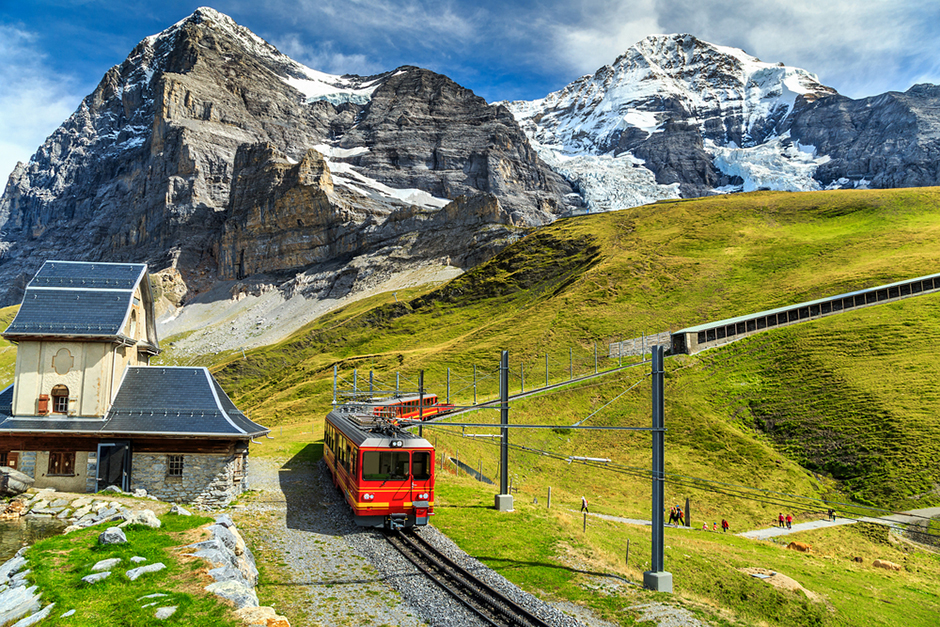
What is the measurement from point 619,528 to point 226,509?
18213mm

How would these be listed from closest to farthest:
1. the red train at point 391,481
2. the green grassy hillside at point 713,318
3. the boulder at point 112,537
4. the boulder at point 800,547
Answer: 1. the boulder at point 112,537
2. the red train at point 391,481
3. the boulder at point 800,547
4. the green grassy hillside at point 713,318

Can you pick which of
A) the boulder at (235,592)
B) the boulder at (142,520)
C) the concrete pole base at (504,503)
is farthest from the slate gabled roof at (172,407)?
the boulder at (235,592)

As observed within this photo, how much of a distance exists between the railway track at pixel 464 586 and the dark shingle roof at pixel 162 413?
11.0 m

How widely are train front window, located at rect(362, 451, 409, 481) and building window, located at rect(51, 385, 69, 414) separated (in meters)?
15.9

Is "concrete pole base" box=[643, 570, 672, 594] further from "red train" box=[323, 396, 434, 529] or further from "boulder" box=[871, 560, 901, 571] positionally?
"boulder" box=[871, 560, 901, 571]

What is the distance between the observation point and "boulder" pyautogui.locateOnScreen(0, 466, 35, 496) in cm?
2497

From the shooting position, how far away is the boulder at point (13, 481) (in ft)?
81.9

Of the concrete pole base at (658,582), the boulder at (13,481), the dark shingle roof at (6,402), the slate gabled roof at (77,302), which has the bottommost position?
the concrete pole base at (658,582)

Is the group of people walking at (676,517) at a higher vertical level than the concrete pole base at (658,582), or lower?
lower

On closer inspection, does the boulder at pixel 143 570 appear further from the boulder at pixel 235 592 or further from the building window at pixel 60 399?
the building window at pixel 60 399

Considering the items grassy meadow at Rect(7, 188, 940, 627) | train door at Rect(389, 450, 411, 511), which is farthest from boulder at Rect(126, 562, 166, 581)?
grassy meadow at Rect(7, 188, 940, 627)

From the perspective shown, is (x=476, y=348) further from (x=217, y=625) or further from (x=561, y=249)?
(x=217, y=625)

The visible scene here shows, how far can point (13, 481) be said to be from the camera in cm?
2536

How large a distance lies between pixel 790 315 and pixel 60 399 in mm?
59519
